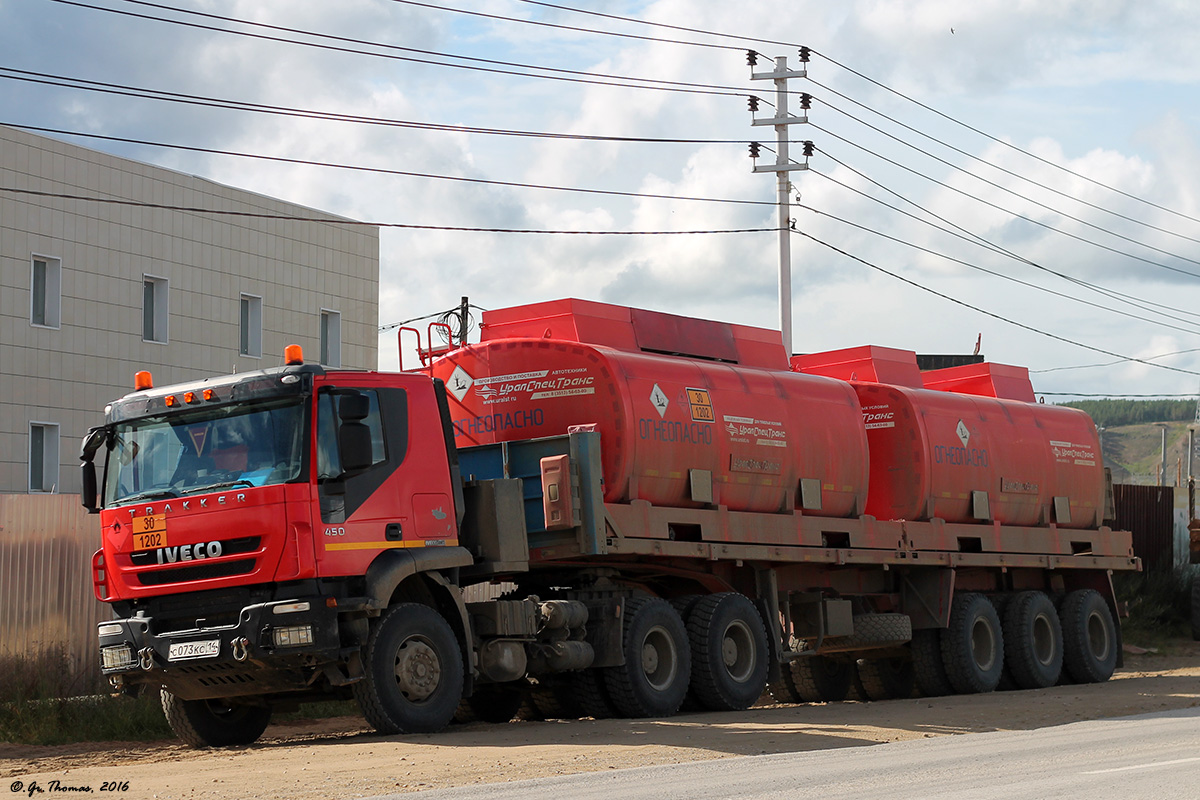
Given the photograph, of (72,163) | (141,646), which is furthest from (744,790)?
(72,163)

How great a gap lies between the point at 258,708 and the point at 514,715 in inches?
120

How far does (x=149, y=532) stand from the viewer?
42.4ft

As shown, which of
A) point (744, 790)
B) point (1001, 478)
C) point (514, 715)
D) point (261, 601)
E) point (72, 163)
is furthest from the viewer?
point (72, 163)

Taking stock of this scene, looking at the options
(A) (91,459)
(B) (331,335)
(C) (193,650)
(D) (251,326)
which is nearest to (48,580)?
(A) (91,459)

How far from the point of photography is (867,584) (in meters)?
19.3

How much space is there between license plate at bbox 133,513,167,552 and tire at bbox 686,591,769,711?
18.3 feet

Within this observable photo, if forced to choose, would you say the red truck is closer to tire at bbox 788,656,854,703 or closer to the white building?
tire at bbox 788,656,854,703

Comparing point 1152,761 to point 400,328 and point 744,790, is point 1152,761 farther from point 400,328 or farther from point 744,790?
point 400,328

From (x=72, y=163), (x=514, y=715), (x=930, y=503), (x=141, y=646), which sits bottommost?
(x=514, y=715)

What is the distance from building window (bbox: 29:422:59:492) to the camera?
89.8ft

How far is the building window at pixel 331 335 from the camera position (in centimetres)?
3316

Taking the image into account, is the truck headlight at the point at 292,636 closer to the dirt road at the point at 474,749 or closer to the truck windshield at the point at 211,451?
the dirt road at the point at 474,749

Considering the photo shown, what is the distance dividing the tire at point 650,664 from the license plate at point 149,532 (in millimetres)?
4534

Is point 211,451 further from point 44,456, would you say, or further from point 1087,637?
point 44,456
